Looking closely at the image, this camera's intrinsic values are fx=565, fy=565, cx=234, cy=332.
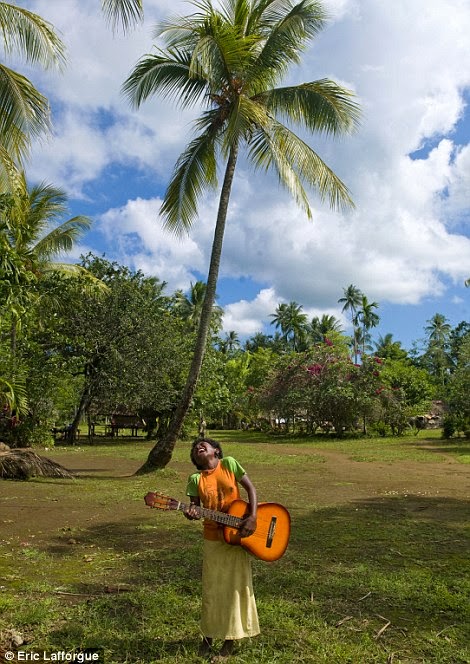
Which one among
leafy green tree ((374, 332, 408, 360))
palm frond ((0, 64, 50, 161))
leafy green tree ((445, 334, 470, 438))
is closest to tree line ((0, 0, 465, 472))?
palm frond ((0, 64, 50, 161))

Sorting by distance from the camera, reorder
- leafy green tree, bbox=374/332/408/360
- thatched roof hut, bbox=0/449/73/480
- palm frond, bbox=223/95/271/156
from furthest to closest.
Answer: leafy green tree, bbox=374/332/408/360, thatched roof hut, bbox=0/449/73/480, palm frond, bbox=223/95/271/156

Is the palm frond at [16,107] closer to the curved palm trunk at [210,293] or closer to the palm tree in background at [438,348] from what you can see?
the curved palm trunk at [210,293]

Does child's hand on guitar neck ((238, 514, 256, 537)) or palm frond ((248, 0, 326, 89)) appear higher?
palm frond ((248, 0, 326, 89))

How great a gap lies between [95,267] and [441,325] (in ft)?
171

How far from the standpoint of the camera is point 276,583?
488 cm

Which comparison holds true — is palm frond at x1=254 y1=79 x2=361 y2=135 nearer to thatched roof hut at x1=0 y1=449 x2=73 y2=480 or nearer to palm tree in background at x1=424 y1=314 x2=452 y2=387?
thatched roof hut at x1=0 y1=449 x2=73 y2=480

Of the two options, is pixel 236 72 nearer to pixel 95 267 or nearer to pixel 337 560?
pixel 337 560

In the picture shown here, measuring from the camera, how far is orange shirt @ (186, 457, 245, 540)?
3.51 meters

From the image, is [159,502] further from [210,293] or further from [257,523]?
[210,293]

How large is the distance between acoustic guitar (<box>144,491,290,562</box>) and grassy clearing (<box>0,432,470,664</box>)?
641 mm

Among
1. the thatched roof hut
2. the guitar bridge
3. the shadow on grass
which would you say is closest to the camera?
the guitar bridge

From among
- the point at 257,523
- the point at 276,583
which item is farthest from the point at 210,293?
the point at 257,523

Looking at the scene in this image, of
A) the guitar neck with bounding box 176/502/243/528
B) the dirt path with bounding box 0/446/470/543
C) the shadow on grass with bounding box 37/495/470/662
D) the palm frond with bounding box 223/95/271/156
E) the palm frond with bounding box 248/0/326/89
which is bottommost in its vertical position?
the shadow on grass with bounding box 37/495/470/662

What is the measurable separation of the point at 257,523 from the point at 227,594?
45 centimetres
